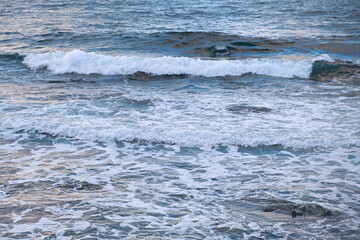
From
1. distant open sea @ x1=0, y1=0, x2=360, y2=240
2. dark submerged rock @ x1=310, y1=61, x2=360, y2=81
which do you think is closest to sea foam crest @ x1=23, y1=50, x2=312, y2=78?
distant open sea @ x1=0, y1=0, x2=360, y2=240

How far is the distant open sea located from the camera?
4.36m

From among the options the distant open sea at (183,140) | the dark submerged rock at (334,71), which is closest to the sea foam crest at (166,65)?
the distant open sea at (183,140)

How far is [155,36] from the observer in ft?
57.7

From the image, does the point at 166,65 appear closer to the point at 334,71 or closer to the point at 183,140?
the point at 334,71

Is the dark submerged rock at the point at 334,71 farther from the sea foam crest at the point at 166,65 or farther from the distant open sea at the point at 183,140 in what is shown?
the sea foam crest at the point at 166,65

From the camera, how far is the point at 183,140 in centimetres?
673

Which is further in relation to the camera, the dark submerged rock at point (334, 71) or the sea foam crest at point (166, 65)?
the sea foam crest at point (166, 65)

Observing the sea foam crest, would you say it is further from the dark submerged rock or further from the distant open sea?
the dark submerged rock

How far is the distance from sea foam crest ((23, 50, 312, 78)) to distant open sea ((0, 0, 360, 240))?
5cm

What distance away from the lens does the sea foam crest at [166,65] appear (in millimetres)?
12305

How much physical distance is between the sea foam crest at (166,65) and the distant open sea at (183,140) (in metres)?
0.05

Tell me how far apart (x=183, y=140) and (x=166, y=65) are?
21.2 feet

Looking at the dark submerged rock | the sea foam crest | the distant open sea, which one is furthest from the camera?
the sea foam crest

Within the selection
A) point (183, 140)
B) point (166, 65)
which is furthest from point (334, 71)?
point (183, 140)
